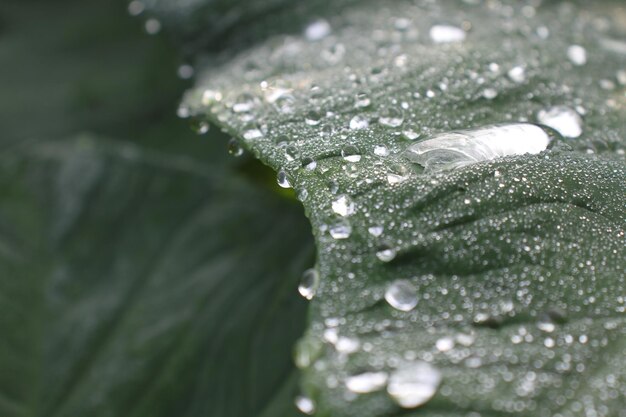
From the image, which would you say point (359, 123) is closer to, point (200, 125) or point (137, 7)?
point (200, 125)

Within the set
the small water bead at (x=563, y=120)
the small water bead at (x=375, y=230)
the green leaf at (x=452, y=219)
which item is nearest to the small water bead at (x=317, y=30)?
the green leaf at (x=452, y=219)

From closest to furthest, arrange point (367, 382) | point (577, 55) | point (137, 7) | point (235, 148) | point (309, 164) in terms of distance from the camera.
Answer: point (367, 382)
point (309, 164)
point (235, 148)
point (577, 55)
point (137, 7)

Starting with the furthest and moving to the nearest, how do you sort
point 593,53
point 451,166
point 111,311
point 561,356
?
point 111,311
point 593,53
point 451,166
point 561,356

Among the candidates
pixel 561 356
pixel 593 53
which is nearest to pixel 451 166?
pixel 561 356

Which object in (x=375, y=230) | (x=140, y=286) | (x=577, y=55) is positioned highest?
(x=375, y=230)

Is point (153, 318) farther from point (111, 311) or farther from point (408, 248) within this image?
point (408, 248)

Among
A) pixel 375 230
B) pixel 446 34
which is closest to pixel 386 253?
pixel 375 230

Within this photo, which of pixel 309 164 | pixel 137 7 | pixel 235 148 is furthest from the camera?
pixel 137 7
